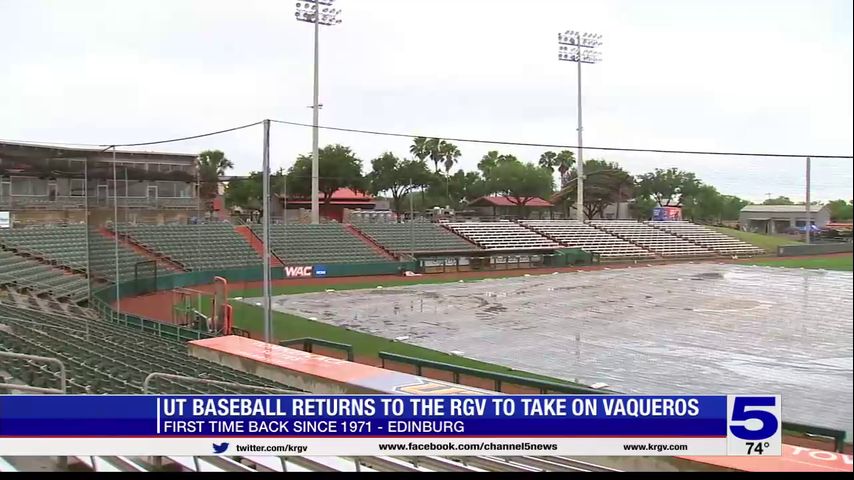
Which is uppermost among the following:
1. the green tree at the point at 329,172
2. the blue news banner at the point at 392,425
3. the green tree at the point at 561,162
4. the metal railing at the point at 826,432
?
the green tree at the point at 329,172

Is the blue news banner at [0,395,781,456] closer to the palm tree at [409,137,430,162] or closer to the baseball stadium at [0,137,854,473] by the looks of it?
the baseball stadium at [0,137,854,473]

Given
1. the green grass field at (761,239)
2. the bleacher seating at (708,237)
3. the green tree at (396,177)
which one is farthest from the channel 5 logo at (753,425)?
the green tree at (396,177)

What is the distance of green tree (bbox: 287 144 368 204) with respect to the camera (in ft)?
100

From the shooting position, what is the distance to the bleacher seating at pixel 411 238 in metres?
29.1

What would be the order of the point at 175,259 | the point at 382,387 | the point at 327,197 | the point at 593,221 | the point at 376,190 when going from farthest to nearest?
the point at 376,190, the point at 327,197, the point at 175,259, the point at 593,221, the point at 382,387

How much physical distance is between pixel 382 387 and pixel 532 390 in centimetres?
403

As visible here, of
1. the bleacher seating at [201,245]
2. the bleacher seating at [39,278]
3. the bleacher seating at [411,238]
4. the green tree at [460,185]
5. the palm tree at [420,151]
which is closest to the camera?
the bleacher seating at [39,278]

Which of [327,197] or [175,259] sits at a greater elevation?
[327,197]

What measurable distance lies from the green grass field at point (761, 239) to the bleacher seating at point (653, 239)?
126 centimetres

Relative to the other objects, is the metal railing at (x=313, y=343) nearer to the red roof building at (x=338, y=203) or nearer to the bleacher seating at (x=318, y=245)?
the bleacher seating at (x=318, y=245)

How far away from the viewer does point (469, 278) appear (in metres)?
26.1

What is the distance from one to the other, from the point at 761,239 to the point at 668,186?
119 centimetres

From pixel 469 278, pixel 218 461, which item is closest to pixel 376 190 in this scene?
pixel 469 278

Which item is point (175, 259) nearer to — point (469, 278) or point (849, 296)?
point (469, 278)
